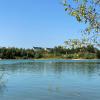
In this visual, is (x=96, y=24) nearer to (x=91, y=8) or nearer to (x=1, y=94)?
(x=91, y=8)

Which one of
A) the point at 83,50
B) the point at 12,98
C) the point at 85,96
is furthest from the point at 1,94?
the point at 83,50

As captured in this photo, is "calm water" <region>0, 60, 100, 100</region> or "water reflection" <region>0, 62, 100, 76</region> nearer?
"calm water" <region>0, 60, 100, 100</region>

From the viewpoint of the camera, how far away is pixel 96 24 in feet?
37.4

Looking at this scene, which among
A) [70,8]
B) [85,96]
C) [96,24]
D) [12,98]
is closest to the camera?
[96,24]

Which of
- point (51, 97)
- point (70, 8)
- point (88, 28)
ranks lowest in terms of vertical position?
point (51, 97)

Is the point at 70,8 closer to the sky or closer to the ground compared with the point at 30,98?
closer to the sky

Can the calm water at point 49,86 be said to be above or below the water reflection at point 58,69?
below

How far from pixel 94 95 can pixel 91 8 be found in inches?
708

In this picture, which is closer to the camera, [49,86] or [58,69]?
[49,86]

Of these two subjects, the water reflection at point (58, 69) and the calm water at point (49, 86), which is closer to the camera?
the calm water at point (49, 86)

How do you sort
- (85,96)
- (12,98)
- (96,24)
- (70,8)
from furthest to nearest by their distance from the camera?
(85,96) → (12,98) → (70,8) → (96,24)

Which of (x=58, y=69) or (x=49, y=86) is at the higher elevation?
(x=58, y=69)

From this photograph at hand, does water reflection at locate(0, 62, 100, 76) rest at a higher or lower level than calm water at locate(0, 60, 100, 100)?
higher

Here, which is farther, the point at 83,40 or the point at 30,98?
the point at 30,98
